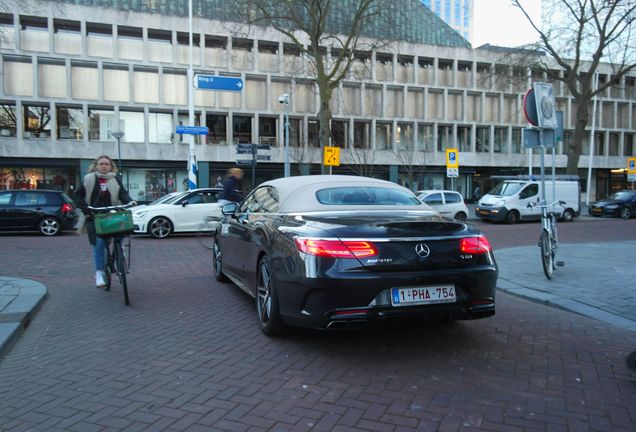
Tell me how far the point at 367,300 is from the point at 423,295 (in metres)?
0.48

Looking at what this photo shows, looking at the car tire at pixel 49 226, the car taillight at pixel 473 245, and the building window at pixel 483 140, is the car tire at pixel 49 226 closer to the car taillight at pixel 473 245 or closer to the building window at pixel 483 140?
the car taillight at pixel 473 245

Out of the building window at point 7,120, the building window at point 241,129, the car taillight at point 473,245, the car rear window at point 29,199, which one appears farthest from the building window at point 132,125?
the car taillight at point 473,245

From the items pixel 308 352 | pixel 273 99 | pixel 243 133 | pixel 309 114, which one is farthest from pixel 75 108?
pixel 308 352

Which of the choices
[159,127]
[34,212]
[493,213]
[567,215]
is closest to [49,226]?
[34,212]

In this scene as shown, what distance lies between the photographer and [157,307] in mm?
5836

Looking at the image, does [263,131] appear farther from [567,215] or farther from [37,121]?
[567,215]

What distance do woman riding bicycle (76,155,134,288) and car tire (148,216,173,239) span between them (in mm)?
7484

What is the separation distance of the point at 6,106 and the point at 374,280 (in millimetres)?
33889

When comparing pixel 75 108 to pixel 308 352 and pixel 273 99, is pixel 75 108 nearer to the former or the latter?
pixel 273 99

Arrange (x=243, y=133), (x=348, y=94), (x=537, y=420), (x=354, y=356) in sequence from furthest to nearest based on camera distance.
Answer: (x=348, y=94) → (x=243, y=133) → (x=354, y=356) → (x=537, y=420)

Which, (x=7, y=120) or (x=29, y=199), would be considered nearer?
(x=29, y=199)

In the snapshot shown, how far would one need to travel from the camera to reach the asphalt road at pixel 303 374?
118 inches

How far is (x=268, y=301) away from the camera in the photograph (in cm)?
456

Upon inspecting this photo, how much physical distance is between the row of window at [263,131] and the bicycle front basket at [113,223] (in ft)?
94.3
